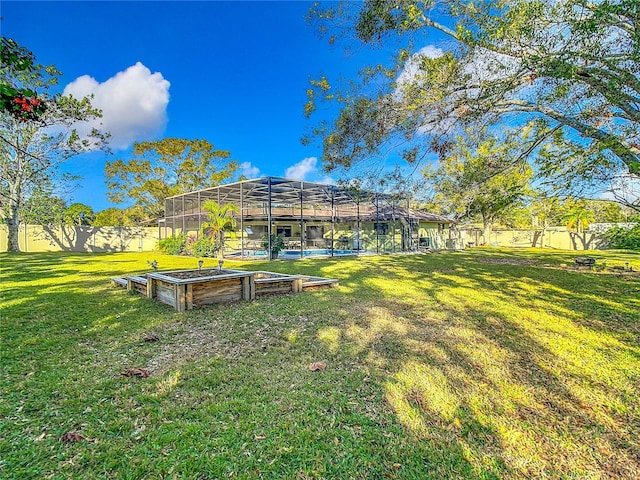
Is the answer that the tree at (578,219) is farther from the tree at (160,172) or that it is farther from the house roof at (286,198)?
the tree at (160,172)

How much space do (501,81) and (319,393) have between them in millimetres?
5567

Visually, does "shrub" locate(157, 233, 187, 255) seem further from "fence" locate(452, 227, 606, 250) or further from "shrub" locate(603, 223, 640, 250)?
"shrub" locate(603, 223, 640, 250)

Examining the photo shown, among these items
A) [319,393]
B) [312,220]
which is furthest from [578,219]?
[319,393]

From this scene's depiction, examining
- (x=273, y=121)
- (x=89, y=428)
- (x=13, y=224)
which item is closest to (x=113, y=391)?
(x=89, y=428)

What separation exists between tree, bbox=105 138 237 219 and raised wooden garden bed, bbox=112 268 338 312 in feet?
75.9

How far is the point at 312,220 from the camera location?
858 inches

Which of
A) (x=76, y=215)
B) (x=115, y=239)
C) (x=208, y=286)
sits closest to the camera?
(x=208, y=286)

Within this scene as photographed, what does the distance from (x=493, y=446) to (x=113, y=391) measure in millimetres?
2957

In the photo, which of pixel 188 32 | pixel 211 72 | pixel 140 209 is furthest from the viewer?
pixel 140 209

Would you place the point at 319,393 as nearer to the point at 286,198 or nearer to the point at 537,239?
the point at 286,198

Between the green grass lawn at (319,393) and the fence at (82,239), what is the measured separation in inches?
730

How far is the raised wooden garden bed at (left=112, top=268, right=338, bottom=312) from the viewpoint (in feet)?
17.2

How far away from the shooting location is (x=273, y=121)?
24.3 metres

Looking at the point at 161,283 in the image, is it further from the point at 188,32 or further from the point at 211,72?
the point at 211,72
